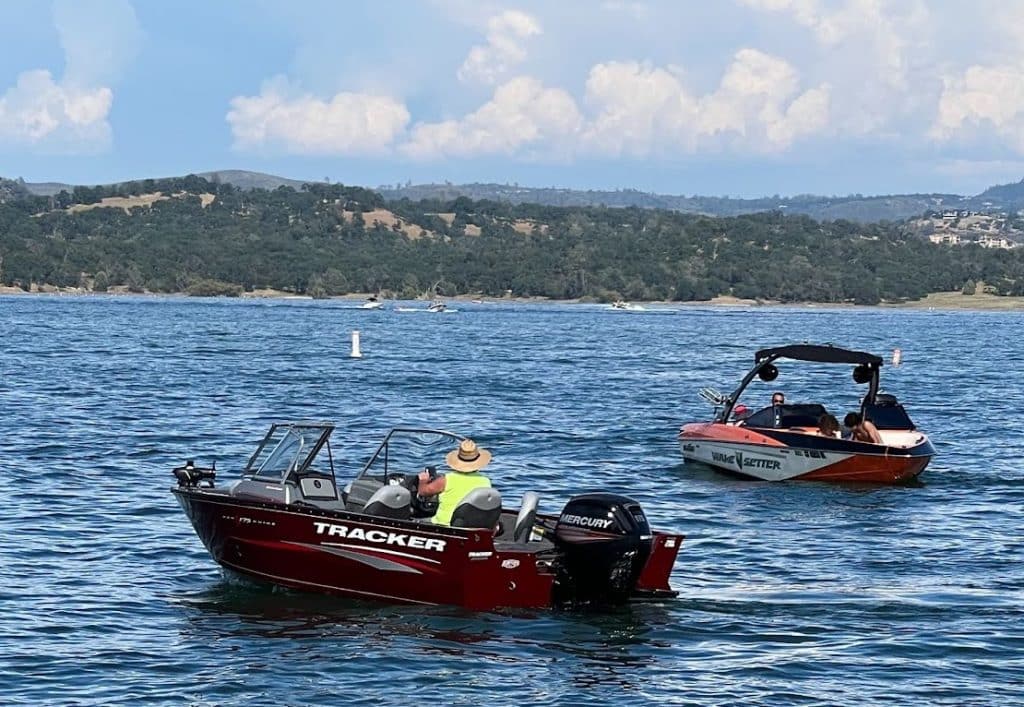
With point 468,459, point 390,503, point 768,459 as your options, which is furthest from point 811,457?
point 390,503

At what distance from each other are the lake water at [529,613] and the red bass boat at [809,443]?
2.11ft

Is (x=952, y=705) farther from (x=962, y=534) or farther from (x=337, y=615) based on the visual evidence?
(x=962, y=534)

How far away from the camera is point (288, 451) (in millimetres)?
20094

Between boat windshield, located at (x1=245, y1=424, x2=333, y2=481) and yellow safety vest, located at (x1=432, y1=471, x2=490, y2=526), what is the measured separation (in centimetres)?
187

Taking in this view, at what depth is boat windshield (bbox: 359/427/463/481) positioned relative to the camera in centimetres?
2002

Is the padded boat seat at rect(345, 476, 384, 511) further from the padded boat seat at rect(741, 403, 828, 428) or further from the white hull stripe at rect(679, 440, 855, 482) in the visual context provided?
the padded boat seat at rect(741, 403, 828, 428)

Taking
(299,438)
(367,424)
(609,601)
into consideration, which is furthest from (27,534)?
(367,424)

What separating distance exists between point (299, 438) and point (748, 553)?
6.63m

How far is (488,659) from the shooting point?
16.6 m

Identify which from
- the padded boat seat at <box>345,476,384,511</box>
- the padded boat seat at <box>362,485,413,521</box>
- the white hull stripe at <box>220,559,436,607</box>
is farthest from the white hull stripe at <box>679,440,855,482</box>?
the white hull stripe at <box>220,559,436,607</box>

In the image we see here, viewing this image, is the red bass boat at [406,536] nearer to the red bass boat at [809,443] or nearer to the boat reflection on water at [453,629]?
the boat reflection on water at [453,629]

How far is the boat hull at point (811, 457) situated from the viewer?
98.9 feet

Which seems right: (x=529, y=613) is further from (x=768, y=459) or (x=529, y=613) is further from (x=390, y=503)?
(x=768, y=459)

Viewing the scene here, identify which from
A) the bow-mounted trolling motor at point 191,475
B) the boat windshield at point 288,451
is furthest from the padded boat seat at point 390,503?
the bow-mounted trolling motor at point 191,475
